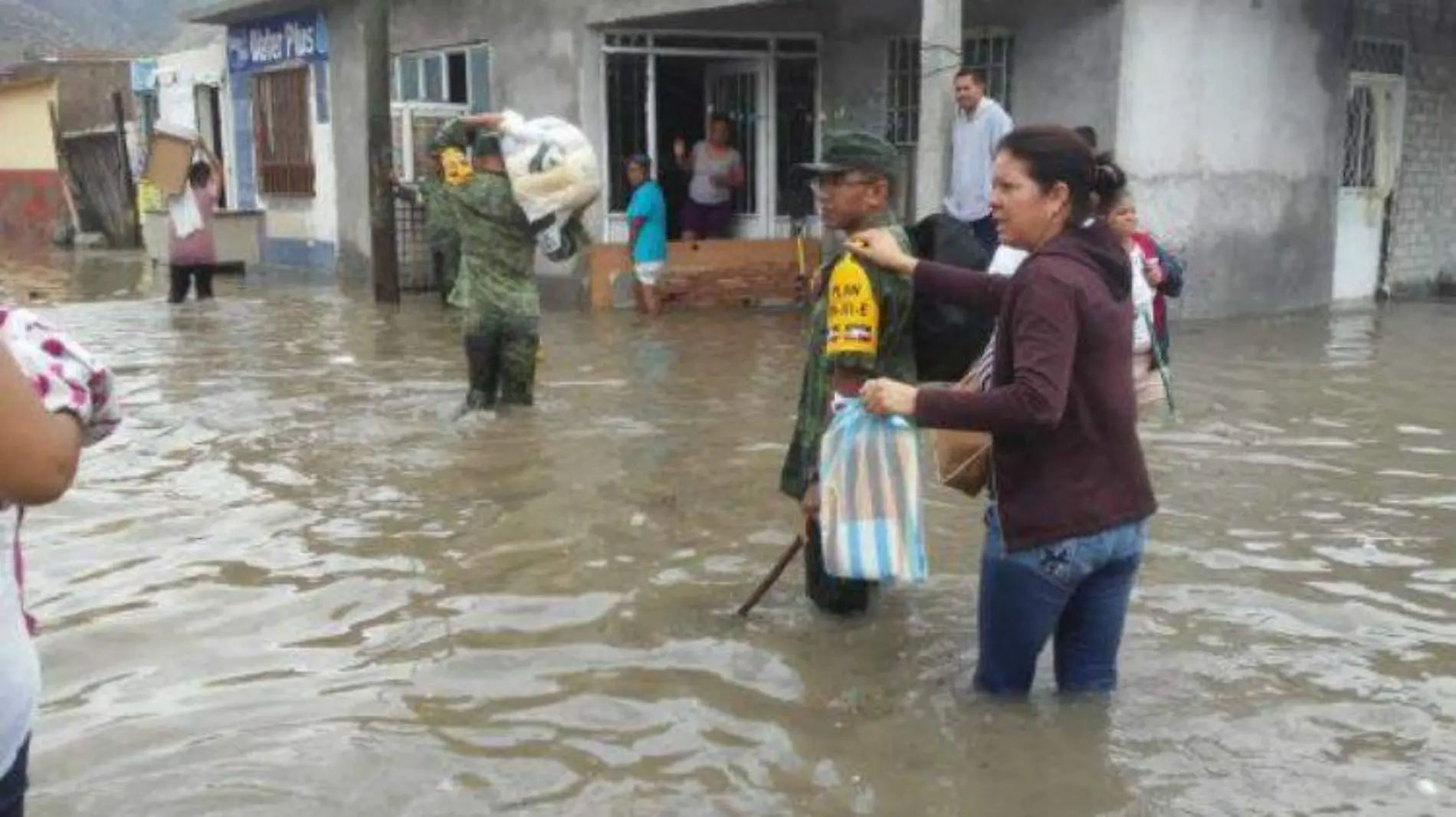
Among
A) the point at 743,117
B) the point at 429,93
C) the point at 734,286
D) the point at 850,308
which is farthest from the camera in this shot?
the point at 429,93

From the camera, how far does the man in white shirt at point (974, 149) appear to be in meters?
8.80

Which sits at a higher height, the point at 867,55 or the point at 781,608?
the point at 867,55

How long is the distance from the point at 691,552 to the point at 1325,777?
8.06 feet

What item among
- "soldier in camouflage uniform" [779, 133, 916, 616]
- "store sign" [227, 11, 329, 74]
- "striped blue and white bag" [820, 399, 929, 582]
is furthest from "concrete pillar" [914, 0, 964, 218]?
"store sign" [227, 11, 329, 74]

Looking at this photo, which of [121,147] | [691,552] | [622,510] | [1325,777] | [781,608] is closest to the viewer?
[1325,777]

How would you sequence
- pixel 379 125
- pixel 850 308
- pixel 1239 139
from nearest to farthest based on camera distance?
pixel 850 308
pixel 1239 139
pixel 379 125

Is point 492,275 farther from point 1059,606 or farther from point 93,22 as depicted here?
point 93,22

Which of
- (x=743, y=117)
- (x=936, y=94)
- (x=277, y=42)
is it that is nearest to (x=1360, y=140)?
(x=936, y=94)

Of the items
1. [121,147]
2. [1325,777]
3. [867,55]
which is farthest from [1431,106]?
[121,147]

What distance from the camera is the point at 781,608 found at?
4.53m

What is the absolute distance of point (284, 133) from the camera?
18.3 meters

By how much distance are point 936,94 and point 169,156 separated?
851cm

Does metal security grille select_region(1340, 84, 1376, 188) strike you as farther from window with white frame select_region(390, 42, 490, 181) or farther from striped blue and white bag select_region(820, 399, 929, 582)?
striped blue and white bag select_region(820, 399, 929, 582)

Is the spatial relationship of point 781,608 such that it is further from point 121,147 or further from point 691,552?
point 121,147
